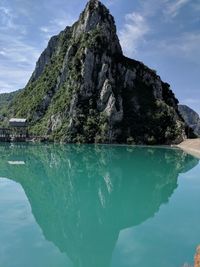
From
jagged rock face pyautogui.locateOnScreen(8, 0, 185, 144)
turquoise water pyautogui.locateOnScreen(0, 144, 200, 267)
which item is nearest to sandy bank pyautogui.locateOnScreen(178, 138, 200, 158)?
jagged rock face pyautogui.locateOnScreen(8, 0, 185, 144)

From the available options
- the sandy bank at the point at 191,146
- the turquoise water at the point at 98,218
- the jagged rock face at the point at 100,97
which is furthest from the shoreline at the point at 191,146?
the turquoise water at the point at 98,218

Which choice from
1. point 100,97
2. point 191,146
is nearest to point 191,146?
point 191,146

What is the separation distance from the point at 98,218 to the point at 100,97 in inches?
3553

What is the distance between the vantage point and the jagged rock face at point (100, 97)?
→ 107 m

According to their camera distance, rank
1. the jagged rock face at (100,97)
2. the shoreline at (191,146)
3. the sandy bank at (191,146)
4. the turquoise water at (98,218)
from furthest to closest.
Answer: the jagged rock face at (100,97) → the sandy bank at (191,146) → the shoreline at (191,146) → the turquoise water at (98,218)

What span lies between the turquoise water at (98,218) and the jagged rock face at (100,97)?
5922 centimetres

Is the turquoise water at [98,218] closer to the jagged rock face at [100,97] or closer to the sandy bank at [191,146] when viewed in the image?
the sandy bank at [191,146]

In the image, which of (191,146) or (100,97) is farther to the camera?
(100,97)

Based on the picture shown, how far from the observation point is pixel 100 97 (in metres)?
114

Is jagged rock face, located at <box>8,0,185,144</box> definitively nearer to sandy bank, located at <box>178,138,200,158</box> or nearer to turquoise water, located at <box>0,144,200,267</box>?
sandy bank, located at <box>178,138,200,158</box>

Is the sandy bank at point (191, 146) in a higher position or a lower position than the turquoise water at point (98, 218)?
higher

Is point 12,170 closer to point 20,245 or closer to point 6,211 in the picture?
point 6,211

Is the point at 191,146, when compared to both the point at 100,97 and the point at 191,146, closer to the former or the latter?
the point at 191,146

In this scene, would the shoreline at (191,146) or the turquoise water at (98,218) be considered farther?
the shoreline at (191,146)
